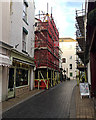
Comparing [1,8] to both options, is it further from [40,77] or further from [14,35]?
[40,77]

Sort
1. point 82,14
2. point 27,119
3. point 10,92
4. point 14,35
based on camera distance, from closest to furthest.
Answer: point 27,119, point 10,92, point 14,35, point 82,14

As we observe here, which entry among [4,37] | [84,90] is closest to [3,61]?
[4,37]

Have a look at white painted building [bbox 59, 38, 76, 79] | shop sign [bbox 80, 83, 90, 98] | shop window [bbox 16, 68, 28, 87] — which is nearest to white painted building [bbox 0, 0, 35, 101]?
shop window [bbox 16, 68, 28, 87]

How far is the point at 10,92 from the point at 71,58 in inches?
1637

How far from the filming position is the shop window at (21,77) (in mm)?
10914

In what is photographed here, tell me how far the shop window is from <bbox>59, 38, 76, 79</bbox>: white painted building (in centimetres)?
3643

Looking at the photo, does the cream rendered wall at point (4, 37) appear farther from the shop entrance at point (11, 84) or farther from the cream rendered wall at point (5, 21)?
the shop entrance at point (11, 84)

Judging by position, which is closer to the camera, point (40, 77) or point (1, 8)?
point (1, 8)

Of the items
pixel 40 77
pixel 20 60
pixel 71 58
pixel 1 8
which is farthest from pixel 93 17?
pixel 71 58

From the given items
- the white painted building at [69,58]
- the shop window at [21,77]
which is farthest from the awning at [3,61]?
the white painted building at [69,58]

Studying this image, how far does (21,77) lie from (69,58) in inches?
1552

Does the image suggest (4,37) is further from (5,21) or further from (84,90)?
(84,90)

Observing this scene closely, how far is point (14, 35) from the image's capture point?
10.3 meters

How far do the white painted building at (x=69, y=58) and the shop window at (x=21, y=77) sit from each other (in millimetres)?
36432
